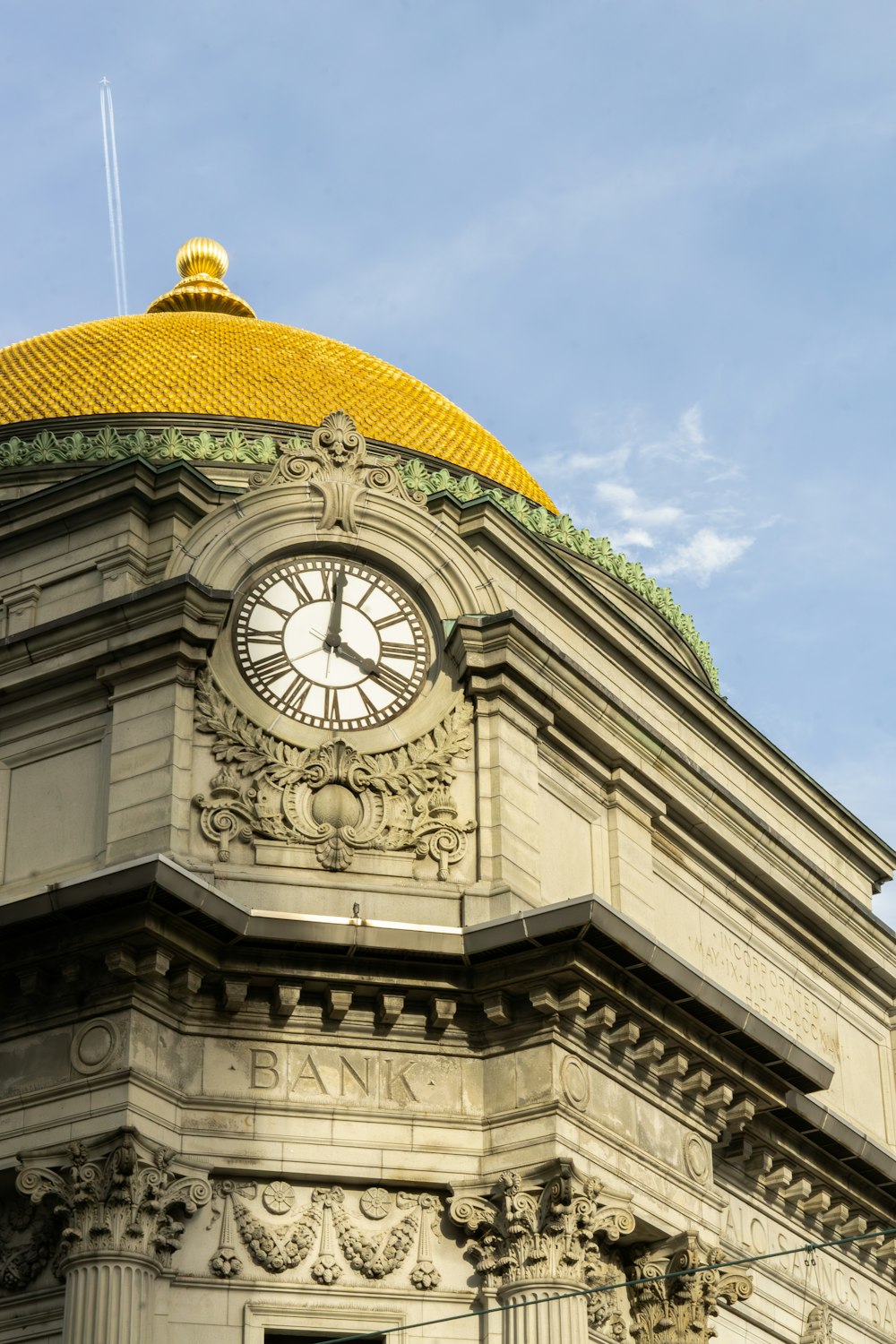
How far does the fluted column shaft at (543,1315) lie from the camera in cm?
2736

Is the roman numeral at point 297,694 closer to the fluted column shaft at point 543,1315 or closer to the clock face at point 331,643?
the clock face at point 331,643

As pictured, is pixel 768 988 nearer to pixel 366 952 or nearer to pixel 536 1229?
pixel 536 1229

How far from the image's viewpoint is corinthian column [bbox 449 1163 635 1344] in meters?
27.5

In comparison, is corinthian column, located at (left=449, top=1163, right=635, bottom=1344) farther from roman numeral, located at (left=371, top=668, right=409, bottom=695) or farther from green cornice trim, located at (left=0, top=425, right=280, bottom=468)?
green cornice trim, located at (left=0, top=425, right=280, bottom=468)

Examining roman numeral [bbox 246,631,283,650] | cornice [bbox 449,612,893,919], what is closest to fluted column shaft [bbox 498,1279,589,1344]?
cornice [bbox 449,612,893,919]

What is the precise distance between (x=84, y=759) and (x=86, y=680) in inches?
40.6

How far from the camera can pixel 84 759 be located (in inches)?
1202

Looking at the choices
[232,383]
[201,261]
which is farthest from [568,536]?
[201,261]

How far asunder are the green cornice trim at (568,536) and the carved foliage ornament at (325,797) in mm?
4452

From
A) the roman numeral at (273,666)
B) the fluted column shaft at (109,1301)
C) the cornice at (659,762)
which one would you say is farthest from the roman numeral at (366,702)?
the fluted column shaft at (109,1301)

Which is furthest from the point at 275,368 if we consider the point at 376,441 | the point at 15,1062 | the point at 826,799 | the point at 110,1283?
the point at 110,1283

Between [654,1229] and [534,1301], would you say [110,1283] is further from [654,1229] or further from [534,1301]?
[654,1229]

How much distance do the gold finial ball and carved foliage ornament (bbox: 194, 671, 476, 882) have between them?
2031 cm

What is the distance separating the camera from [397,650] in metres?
31.5
